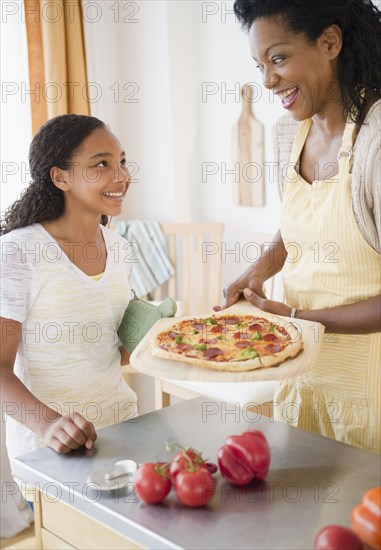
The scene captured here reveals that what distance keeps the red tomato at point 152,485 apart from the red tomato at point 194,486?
21mm

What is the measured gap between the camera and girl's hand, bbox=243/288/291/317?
1658 mm

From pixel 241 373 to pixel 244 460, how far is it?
0.25 meters

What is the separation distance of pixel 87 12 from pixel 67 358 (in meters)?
2.33

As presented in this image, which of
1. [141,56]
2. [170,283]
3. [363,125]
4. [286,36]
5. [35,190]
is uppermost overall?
[141,56]

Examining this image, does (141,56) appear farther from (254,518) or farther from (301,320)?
(254,518)

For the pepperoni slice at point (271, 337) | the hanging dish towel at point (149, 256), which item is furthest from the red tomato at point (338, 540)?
the hanging dish towel at point (149, 256)

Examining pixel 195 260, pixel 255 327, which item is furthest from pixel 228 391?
pixel 195 260

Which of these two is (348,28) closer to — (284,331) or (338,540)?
(284,331)

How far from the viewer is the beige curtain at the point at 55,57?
10.6ft

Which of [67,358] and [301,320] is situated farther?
[67,358]

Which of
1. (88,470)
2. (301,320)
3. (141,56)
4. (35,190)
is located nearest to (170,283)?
(141,56)

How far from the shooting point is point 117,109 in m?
3.79

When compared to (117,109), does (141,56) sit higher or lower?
higher

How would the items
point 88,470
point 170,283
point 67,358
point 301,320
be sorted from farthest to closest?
point 170,283
point 67,358
point 301,320
point 88,470
